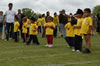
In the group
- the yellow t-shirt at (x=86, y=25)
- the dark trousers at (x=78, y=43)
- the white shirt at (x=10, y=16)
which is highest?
the white shirt at (x=10, y=16)

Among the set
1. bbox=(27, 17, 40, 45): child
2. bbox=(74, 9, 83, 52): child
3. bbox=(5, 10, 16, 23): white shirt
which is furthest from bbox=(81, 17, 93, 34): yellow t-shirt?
bbox=(5, 10, 16, 23): white shirt

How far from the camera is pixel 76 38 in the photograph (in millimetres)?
9875

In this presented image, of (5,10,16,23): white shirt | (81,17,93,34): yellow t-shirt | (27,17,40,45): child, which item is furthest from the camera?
(5,10,16,23): white shirt

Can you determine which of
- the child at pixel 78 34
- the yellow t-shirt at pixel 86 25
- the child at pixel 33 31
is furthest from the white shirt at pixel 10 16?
the yellow t-shirt at pixel 86 25

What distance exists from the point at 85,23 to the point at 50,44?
9.62ft

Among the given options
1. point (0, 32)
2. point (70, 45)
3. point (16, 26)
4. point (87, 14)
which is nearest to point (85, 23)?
point (87, 14)

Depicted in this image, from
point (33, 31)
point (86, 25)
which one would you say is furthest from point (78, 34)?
point (33, 31)

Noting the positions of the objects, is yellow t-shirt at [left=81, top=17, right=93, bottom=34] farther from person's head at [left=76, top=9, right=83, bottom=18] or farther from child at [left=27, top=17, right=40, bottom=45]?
child at [left=27, top=17, right=40, bottom=45]

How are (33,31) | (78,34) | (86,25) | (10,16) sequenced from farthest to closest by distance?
(10,16) < (33,31) < (78,34) < (86,25)

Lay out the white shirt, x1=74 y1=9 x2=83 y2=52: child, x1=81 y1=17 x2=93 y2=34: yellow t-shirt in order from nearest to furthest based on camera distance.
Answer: x1=81 y1=17 x2=93 y2=34: yellow t-shirt, x1=74 y1=9 x2=83 y2=52: child, the white shirt

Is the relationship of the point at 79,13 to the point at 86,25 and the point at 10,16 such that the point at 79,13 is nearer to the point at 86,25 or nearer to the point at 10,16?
the point at 86,25

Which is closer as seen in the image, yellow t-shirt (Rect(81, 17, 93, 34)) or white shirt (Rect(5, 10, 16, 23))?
yellow t-shirt (Rect(81, 17, 93, 34))

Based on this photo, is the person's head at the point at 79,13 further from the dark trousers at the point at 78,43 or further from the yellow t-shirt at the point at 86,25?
the dark trousers at the point at 78,43

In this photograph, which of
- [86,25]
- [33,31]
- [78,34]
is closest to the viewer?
[86,25]
